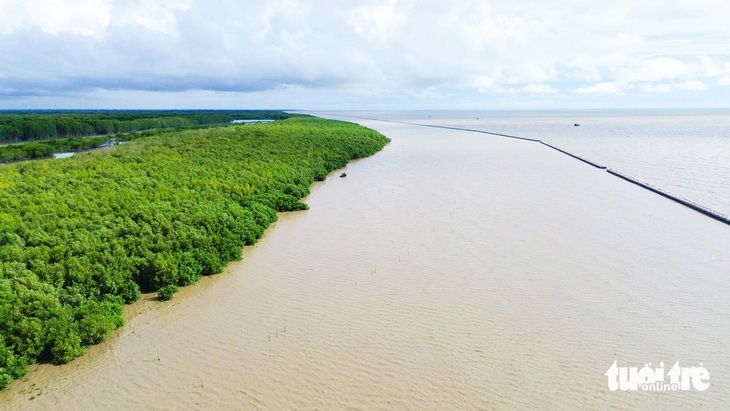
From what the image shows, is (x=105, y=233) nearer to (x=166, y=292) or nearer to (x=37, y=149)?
(x=166, y=292)

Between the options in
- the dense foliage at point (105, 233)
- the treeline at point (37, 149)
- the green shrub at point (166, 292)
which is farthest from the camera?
the treeline at point (37, 149)

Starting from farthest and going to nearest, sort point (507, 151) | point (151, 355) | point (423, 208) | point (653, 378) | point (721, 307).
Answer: point (507, 151)
point (423, 208)
point (721, 307)
point (151, 355)
point (653, 378)

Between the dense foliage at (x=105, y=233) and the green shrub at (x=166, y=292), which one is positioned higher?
the dense foliage at (x=105, y=233)

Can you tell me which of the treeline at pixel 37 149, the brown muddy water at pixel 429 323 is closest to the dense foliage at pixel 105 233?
the brown muddy water at pixel 429 323

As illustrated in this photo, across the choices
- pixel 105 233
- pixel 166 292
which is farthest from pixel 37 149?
pixel 166 292

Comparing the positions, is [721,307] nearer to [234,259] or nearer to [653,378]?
[653,378]

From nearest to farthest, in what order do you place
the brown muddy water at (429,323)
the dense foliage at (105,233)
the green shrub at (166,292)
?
1. the brown muddy water at (429,323)
2. the dense foliage at (105,233)
3. the green shrub at (166,292)

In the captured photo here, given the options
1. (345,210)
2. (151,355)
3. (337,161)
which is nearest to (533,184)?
(345,210)

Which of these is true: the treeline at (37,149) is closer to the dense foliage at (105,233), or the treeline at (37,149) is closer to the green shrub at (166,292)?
the dense foliage at (105,233)
